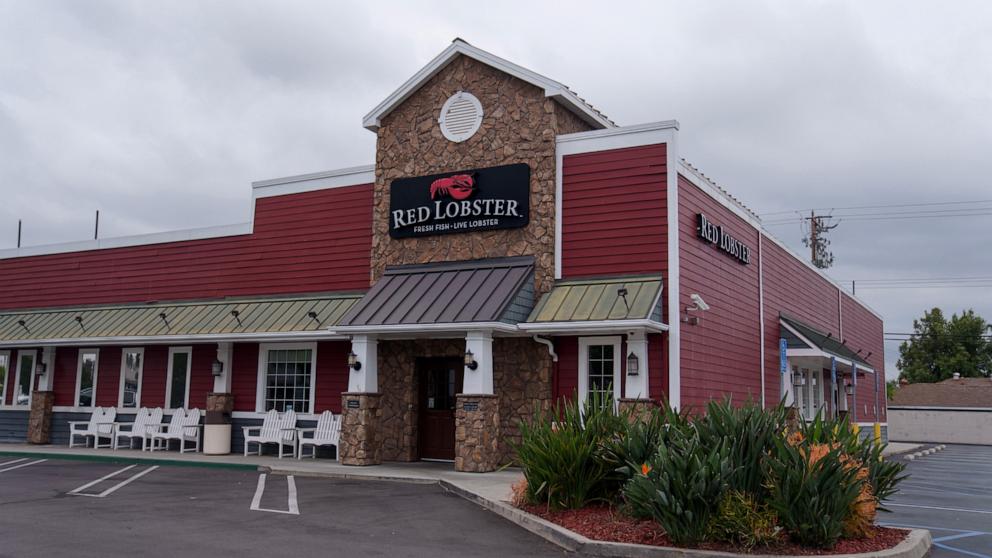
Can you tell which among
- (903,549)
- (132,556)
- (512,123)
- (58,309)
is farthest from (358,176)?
(903,549)

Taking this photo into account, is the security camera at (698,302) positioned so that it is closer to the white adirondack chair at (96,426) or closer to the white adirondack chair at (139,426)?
the white adirondack chair at (139,426)

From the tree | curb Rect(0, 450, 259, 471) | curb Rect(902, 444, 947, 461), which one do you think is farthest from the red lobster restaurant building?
the tree

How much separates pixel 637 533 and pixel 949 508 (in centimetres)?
715

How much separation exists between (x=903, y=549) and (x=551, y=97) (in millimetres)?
11174

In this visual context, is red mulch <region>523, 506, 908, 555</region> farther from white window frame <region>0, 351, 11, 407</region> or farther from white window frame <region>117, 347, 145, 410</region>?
white window frame <region>0, 351, 11, 407</region>

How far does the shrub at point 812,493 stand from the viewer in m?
8.46

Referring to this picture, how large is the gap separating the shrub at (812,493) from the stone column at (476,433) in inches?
295

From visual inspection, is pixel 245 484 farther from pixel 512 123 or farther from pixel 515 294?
pixel 512 123

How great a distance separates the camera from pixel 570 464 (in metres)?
10.6

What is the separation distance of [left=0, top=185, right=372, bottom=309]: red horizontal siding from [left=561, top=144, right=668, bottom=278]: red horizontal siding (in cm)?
497

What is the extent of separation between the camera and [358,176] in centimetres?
1988

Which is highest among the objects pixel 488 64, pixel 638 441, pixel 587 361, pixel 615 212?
pixel 488 64

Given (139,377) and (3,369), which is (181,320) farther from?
(3,369)

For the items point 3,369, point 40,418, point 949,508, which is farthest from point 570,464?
point 3,369
